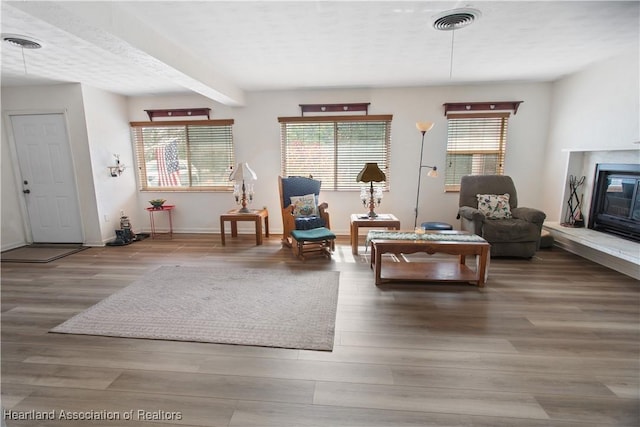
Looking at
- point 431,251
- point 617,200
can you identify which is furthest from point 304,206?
point 617,200

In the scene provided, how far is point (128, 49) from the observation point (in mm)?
2496

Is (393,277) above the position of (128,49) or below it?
below

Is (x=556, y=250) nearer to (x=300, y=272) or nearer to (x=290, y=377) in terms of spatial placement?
(x=300, y=272)

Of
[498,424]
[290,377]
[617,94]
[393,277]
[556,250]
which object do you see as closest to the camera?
[498,424]

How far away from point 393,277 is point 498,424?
1730 millimetres

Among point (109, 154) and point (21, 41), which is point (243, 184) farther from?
point (21, 41)

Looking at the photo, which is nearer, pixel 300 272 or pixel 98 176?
pixel 300 272

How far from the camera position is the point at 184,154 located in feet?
17.7

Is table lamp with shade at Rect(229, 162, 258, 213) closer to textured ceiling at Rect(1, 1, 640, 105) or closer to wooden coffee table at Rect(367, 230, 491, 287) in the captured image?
textured ceiling at Rect(1, 1, 640, 105)

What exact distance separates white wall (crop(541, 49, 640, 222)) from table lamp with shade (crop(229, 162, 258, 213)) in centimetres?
454

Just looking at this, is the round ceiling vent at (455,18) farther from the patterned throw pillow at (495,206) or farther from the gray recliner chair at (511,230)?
the patterned throw pillow at (495,206)

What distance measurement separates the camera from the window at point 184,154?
5.29 meters

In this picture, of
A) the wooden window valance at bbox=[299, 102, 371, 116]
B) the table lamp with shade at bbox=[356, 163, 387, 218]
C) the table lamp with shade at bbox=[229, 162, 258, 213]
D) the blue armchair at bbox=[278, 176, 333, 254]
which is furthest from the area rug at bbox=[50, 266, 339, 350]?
the wooden window valance at bbox=[299, 102, 371, 116]

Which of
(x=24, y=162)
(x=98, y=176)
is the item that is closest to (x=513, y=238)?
(x=98, y=176)
